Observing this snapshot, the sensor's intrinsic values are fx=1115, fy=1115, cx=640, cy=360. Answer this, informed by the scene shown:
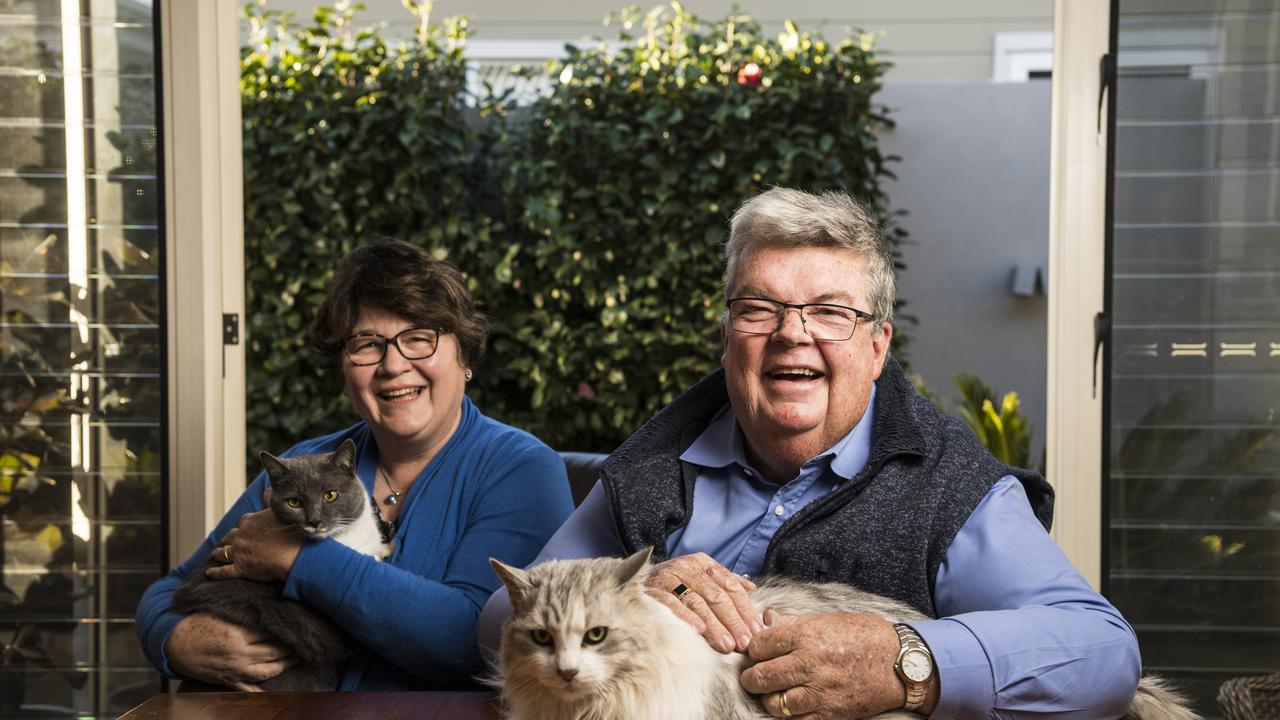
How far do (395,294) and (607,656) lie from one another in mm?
1179

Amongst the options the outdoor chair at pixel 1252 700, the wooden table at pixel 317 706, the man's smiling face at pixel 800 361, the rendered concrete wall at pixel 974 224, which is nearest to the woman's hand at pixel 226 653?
the wooden table at pixel 317 706

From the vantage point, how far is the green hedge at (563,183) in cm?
520

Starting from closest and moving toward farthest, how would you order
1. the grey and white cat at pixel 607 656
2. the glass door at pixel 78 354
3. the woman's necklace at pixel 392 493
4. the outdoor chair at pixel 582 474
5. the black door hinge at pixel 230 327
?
the grey and white cat at pixel 607 656, the woman's necklace at pixel 392 493, the outdoor chair at pixel 582 474, the glass door at pixel 78 354, the black door hinge at pixel 230 327

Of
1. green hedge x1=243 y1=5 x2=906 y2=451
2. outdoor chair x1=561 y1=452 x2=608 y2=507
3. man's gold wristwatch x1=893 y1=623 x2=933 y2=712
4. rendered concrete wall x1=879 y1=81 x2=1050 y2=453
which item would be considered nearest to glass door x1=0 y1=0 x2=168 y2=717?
outdoor chair x1=561 y1=452 x2=608 y2=507

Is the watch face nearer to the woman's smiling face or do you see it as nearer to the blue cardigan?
the blue cardigan

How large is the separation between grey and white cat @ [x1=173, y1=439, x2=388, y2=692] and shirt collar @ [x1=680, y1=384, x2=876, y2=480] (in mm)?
734

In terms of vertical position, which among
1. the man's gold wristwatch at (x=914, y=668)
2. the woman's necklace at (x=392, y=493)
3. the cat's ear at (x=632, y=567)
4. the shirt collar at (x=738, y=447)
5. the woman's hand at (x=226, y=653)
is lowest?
the woman's hand at (x=226, y=653)

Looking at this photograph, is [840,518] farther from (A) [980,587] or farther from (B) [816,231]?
(B) [816,231]

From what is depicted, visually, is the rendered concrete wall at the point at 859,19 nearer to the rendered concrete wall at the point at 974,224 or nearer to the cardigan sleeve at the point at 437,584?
the rendered concrete wall at the point at 974,224

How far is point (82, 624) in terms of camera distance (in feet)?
10.5

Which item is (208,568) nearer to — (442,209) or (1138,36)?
(1138,36)

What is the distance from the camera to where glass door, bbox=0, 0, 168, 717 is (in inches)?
120

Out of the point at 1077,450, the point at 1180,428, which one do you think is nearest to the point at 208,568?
the point at 1077,450

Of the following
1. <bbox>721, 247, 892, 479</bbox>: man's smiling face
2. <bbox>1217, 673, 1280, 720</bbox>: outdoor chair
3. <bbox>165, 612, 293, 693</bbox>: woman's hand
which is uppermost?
<bbox>721, 247, 892, 479</bbox>: man's smiling face
